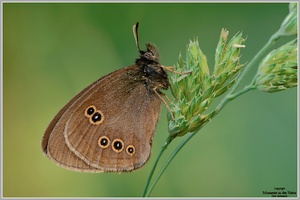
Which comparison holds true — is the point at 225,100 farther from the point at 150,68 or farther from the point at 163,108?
the point at 163,108

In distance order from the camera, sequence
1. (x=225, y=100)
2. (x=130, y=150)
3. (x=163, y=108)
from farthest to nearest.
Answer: (x=163, y=108) → (x=130, y=150) → (x=225, y=100)

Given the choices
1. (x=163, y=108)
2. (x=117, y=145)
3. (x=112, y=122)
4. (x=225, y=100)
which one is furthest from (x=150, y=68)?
(x=163, y=108)

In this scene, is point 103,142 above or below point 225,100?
below

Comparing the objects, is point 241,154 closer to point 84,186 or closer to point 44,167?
point 84,186

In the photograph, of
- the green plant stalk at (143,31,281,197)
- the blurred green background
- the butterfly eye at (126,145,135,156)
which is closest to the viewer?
the green plant stalk at (143,31,281,197)

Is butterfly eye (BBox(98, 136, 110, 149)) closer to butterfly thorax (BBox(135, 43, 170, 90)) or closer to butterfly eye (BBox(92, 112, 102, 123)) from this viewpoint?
butterfly eye (BBox(92, 112, 102, 123))

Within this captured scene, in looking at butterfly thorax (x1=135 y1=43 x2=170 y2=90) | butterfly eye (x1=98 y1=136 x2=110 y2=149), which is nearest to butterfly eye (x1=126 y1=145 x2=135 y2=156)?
butterfly eye (x1=98 y1=136 x2=110 y2=149)

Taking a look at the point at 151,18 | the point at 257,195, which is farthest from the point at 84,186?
the point at 151,18
